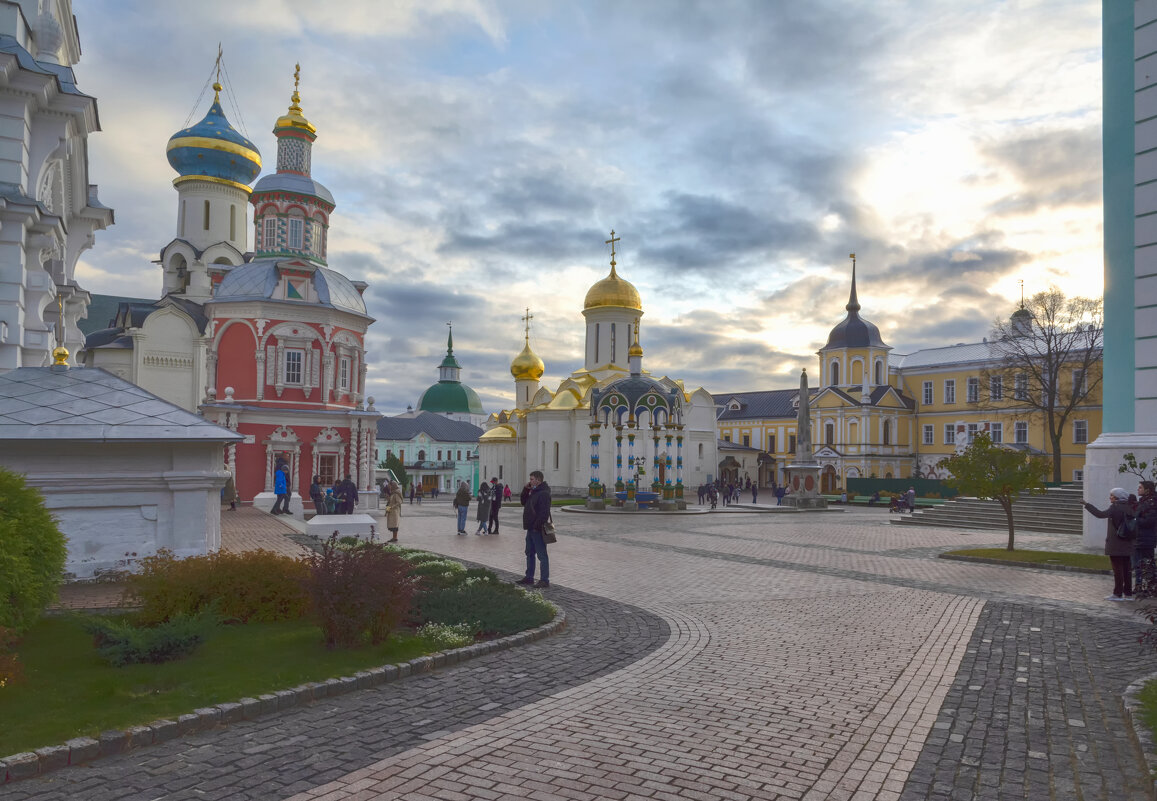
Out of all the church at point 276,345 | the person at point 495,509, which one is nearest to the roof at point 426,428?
the church at point 276,345

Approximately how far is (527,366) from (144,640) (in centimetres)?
5614

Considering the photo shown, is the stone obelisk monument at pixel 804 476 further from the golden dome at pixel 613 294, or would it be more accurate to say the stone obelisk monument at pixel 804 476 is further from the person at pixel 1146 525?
the person at pixel 1146 525

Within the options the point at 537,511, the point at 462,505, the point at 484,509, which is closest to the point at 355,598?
the point at 537,511

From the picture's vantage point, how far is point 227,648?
24.3 feet

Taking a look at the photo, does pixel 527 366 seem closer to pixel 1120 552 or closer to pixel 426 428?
pixel 426 428

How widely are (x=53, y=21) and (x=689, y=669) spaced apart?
650 inches

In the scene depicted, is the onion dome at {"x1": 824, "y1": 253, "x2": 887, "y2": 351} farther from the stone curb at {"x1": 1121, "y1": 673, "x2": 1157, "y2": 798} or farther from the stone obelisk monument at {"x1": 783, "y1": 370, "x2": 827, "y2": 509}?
the stone curb at {"x1": 1121, "y1": 673, "x2": 1157, "y2": 798}

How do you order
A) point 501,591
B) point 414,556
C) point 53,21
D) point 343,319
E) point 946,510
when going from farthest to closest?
1. point 343,319
2. point 946,510
3. point 53,21
4. point 414,556
5. point 501,591

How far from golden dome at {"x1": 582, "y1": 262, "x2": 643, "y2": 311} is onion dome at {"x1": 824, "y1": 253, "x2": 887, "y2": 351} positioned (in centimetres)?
2106

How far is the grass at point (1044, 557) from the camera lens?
14877 millimetres

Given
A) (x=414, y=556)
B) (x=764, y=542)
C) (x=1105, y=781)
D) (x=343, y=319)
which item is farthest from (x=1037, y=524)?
(x=343, y=319)

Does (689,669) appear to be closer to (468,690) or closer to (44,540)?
(468,690)

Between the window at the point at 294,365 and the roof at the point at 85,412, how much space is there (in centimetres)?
1965

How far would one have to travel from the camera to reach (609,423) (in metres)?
47.1
